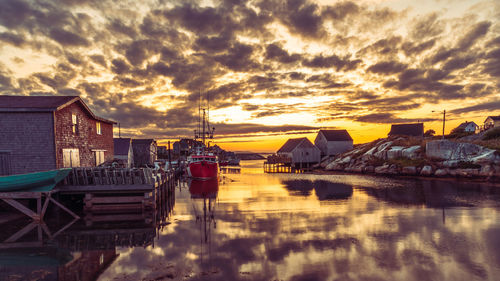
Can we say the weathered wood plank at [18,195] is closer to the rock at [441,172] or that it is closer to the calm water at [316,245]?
the calm water at [316,245]

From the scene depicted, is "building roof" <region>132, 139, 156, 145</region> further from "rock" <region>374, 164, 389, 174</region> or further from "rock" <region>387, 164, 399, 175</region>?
"rock" <region>387, 164, 399, 175</region>

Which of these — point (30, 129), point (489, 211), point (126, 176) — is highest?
point (30, 129)

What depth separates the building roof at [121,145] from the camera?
4397 cm

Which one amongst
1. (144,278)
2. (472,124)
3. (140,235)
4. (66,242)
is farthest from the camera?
(472,124)

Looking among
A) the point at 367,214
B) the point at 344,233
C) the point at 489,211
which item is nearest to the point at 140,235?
the point at 344,233

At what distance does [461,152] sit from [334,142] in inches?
1133

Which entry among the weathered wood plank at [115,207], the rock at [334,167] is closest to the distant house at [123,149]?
the weathered wood plank at [115,207]

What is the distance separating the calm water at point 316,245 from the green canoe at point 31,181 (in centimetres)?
329

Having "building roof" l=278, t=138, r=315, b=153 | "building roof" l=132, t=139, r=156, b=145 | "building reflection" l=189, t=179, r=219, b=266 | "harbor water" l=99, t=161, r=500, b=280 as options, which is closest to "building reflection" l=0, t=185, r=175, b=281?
"harbor water" l=99, t=161, r=500, b=280

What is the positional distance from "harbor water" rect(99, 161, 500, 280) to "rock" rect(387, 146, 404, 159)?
Result: 90.4 ft

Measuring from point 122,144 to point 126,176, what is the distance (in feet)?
101

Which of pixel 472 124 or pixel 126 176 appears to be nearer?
pixel 126 176

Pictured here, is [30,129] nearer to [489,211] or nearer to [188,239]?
[188,239]

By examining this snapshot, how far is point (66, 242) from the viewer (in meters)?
12.1
